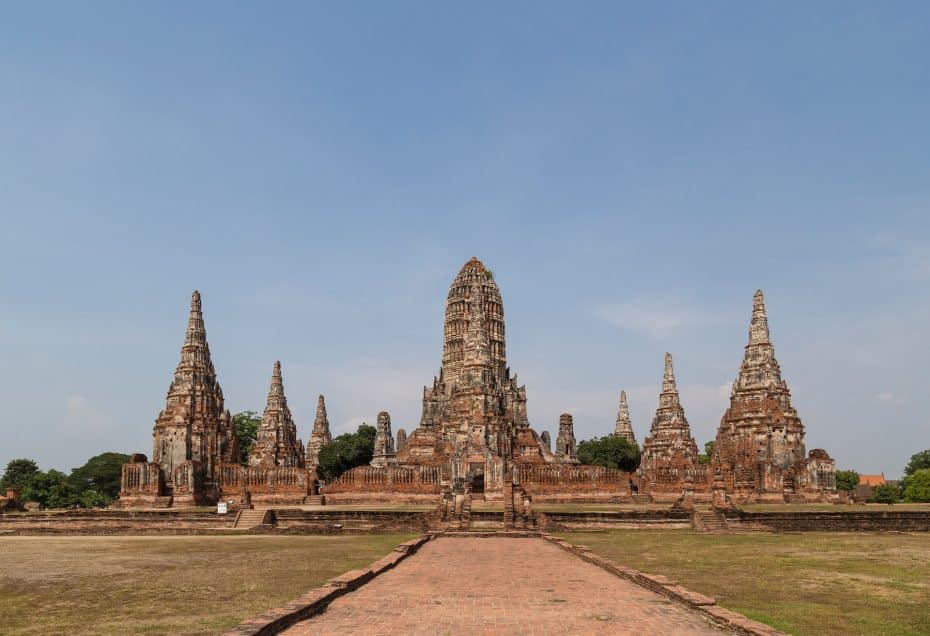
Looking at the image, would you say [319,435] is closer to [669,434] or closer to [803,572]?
[669,434]

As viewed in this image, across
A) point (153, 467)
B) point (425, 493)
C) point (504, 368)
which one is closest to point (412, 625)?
point (425, 493)

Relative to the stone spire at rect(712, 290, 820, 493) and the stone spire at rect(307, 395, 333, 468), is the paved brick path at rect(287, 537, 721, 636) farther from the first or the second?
the stone spire at rect(307, 395, 333, 468)

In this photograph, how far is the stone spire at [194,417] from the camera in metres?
51.1

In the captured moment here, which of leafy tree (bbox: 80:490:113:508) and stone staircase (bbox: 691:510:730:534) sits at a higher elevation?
stone staircase (bbox: 691:510:730:534)

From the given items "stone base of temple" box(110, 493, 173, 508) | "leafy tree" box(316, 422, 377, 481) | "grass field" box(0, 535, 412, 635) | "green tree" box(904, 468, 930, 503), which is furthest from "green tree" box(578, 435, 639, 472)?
"grass field" box(0, 535, 412, 635)

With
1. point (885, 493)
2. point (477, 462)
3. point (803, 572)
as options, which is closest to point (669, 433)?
point (477, 462)

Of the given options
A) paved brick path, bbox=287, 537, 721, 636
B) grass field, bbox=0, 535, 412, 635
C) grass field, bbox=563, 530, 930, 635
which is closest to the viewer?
paved brick path, bbox=287, 537, 721, 636

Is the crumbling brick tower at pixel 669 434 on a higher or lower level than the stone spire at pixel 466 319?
lower

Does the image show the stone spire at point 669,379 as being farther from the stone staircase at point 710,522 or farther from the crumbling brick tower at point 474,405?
the stone staircase at point 710,522

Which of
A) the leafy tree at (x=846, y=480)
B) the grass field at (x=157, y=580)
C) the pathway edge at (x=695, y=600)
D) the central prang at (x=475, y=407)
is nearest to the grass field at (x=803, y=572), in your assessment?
the pathway edge at (x=695, y=600)

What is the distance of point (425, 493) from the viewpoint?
4791cm

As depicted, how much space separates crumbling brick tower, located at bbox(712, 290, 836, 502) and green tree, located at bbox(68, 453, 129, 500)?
213 ft

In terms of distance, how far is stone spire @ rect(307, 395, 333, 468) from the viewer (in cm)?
8038

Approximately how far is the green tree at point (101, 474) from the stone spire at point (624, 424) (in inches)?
2091
